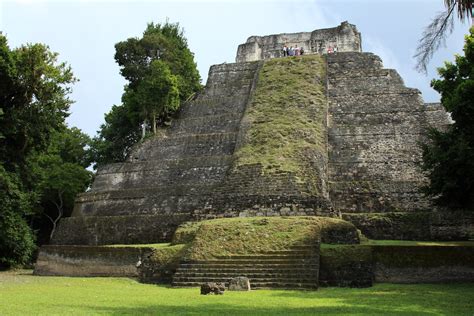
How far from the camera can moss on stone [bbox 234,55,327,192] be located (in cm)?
1878

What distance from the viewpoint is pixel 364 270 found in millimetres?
12414

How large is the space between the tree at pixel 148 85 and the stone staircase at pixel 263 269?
13.6m

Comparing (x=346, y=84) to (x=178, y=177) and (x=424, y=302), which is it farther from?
(x=424, y=302)

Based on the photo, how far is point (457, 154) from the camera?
1457cm

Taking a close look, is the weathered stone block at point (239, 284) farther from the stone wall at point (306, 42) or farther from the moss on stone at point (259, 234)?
the stone wall at point (306, 42)

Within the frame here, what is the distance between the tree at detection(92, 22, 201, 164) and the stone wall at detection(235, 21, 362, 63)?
11.9ft

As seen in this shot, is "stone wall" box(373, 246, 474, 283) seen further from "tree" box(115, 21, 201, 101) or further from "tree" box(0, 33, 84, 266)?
"tree" box(115, 21, 201, 101)

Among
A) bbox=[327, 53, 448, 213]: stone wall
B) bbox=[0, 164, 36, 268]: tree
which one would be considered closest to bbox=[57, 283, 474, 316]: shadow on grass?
bbox=[327, 53, 448, 213]: stone wall

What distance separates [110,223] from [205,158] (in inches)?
176

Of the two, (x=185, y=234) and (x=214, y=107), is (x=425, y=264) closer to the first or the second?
(x=185, y=234)

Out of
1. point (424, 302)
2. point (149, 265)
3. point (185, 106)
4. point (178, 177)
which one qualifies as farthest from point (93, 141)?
point (424, 302)

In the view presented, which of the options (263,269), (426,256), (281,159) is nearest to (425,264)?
(426,256)

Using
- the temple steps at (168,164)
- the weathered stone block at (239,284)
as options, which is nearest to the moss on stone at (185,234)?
the weathered stone block at (239,284)

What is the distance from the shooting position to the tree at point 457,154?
1375 cm
